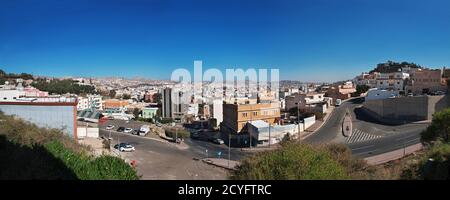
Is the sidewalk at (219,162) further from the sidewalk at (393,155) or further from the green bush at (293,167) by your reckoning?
the green bush at (293,167)

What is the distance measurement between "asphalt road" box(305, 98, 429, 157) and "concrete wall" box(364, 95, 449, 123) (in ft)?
1.89

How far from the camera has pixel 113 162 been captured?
4.07 m

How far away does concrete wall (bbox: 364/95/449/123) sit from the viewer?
1320 centimetres

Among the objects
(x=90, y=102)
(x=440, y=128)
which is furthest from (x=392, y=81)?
(x=90, y=102)

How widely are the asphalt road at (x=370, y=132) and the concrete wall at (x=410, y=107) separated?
0.58 metres

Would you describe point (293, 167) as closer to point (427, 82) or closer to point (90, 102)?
point (427, 82)

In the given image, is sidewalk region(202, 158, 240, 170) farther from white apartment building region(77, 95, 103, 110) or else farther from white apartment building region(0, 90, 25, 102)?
white apartment building region(77, 95, 103, 110)

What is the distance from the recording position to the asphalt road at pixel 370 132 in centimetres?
941

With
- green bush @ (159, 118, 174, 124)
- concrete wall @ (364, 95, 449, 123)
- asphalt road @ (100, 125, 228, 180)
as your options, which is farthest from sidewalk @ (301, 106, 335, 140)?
green bush @ (159, 118, 174, 124)

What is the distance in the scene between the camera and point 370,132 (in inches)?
478

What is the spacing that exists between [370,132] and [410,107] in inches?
112
